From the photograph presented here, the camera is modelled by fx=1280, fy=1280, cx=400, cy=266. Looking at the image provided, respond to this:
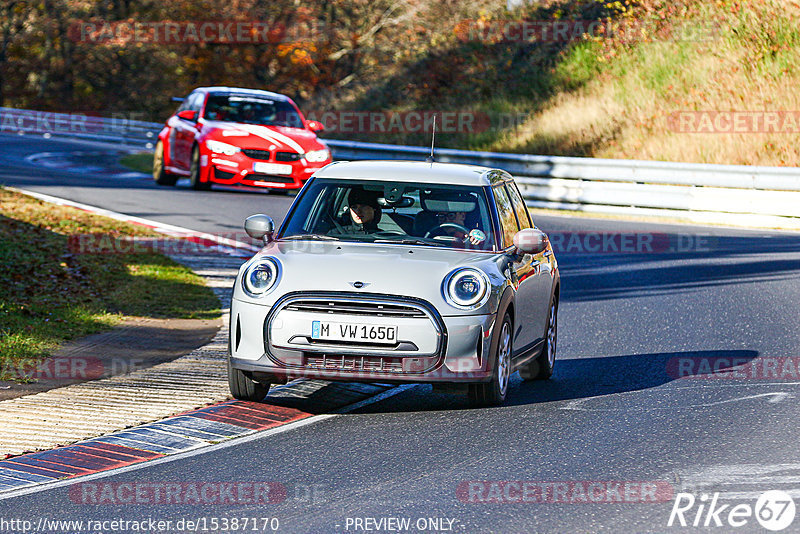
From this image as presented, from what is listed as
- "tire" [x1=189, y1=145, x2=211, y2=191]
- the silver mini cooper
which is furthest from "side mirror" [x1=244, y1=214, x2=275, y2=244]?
"tire" [x1=189, y1=145, x2=211, y2=191]

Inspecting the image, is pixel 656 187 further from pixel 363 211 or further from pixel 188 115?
pixel 363 211

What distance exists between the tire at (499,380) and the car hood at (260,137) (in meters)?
14.3

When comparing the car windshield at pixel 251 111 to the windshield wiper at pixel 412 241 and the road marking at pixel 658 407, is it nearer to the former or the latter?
the windshield wiper at pixel 412 241

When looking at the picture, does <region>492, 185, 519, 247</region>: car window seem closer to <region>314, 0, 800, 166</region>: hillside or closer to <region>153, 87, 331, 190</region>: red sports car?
<region>153, 87, 331, 190</region>: red sports car

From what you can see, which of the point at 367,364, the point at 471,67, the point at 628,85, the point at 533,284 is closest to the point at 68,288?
the point at 533,284

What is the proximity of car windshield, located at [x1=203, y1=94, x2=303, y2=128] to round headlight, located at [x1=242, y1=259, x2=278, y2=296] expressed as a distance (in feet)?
49.2

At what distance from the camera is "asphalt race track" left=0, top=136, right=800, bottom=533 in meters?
6.13

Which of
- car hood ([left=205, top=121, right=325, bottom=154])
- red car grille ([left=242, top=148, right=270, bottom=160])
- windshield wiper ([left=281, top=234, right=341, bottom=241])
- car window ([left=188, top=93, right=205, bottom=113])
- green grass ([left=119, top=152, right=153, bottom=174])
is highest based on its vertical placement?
car window ([left=188, top=93, right=205, bottom=113])

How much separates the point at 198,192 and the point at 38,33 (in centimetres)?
3577

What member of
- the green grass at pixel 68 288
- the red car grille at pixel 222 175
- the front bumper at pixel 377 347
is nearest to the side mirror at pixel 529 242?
the front bumper at pixel 377 347

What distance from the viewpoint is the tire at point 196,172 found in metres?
23.1

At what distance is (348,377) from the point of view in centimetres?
807

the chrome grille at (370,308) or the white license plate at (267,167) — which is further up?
the white license plate at (267,167)

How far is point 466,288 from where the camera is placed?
27.0ft
